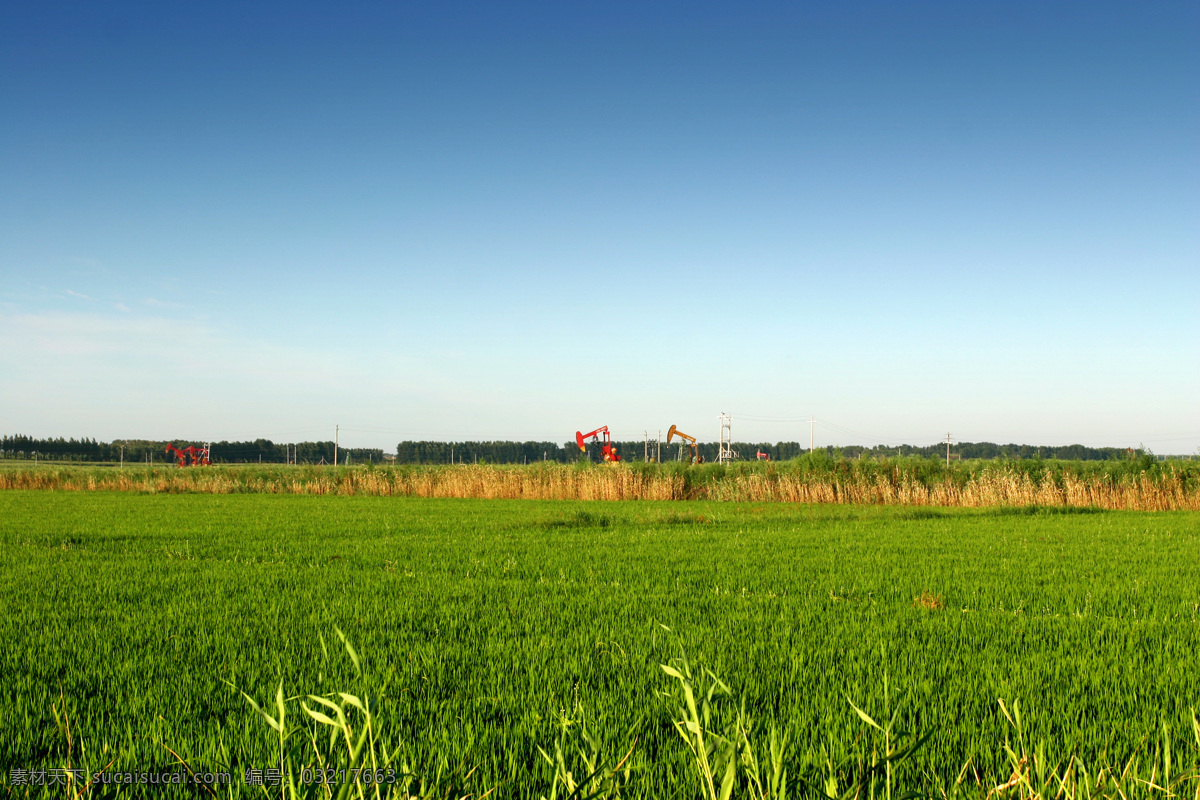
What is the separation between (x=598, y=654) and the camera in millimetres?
5129

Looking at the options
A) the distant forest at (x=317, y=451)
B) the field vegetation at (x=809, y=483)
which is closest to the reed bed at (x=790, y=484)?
the field vegetation at (x=809, y=483)

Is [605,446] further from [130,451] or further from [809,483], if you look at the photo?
[130,451]

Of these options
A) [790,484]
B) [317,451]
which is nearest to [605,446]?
[790,484]

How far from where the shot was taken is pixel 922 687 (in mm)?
4262

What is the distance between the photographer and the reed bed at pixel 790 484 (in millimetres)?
22766

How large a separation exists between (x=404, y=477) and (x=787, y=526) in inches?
806

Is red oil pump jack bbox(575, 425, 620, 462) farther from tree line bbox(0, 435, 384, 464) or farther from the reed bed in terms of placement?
tree line bbox(0, 435, 384, 464)

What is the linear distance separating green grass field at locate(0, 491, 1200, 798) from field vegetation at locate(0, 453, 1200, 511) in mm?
12384

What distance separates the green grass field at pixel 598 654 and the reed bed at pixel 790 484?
12.4 meters

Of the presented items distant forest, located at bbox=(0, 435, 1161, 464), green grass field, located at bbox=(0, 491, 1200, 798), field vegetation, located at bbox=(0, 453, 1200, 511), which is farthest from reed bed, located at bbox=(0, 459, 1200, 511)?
distant forest, located at bbox=(0, 435, 1161, 464)

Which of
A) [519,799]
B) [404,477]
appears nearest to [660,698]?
[519,799]

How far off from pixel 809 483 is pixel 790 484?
2.11 ft

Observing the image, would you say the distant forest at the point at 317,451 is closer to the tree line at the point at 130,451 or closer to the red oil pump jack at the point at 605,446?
the tree line at the point at 130,451

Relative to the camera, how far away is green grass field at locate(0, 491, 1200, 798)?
324 centimetres
